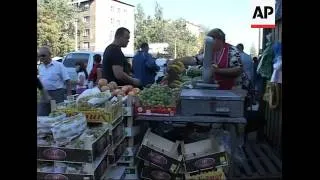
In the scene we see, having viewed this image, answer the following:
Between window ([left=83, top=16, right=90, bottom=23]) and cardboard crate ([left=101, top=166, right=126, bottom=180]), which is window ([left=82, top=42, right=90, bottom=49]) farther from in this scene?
cardboard crate ([left=101, top=166, right=126, bottom=180])

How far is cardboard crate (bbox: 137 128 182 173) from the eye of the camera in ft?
13.4

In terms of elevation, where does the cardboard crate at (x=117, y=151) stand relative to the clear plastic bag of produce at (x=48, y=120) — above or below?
below

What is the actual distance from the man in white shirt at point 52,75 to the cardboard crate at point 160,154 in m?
3.09

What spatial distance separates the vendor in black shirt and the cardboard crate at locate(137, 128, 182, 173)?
1.27 meters

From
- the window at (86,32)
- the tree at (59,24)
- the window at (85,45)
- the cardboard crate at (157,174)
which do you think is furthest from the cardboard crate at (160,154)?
the window at (86,32)

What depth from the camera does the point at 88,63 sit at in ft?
45.8

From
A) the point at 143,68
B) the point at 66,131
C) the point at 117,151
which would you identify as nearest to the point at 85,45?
the point at 143,68

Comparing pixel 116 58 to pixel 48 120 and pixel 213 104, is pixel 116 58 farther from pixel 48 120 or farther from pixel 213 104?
pixel 48 120

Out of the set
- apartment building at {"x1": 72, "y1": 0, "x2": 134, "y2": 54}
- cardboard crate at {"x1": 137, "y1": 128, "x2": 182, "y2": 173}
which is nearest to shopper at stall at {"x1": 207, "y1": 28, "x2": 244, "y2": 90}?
cardboard crate at {"x1": 137, "y1": 128, "x2": 182, "y2": 173}

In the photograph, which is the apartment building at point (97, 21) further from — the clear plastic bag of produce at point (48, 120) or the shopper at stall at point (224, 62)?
the clear plastic bag of produce at point (48, 120)

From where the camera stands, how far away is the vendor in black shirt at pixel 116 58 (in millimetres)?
5301
